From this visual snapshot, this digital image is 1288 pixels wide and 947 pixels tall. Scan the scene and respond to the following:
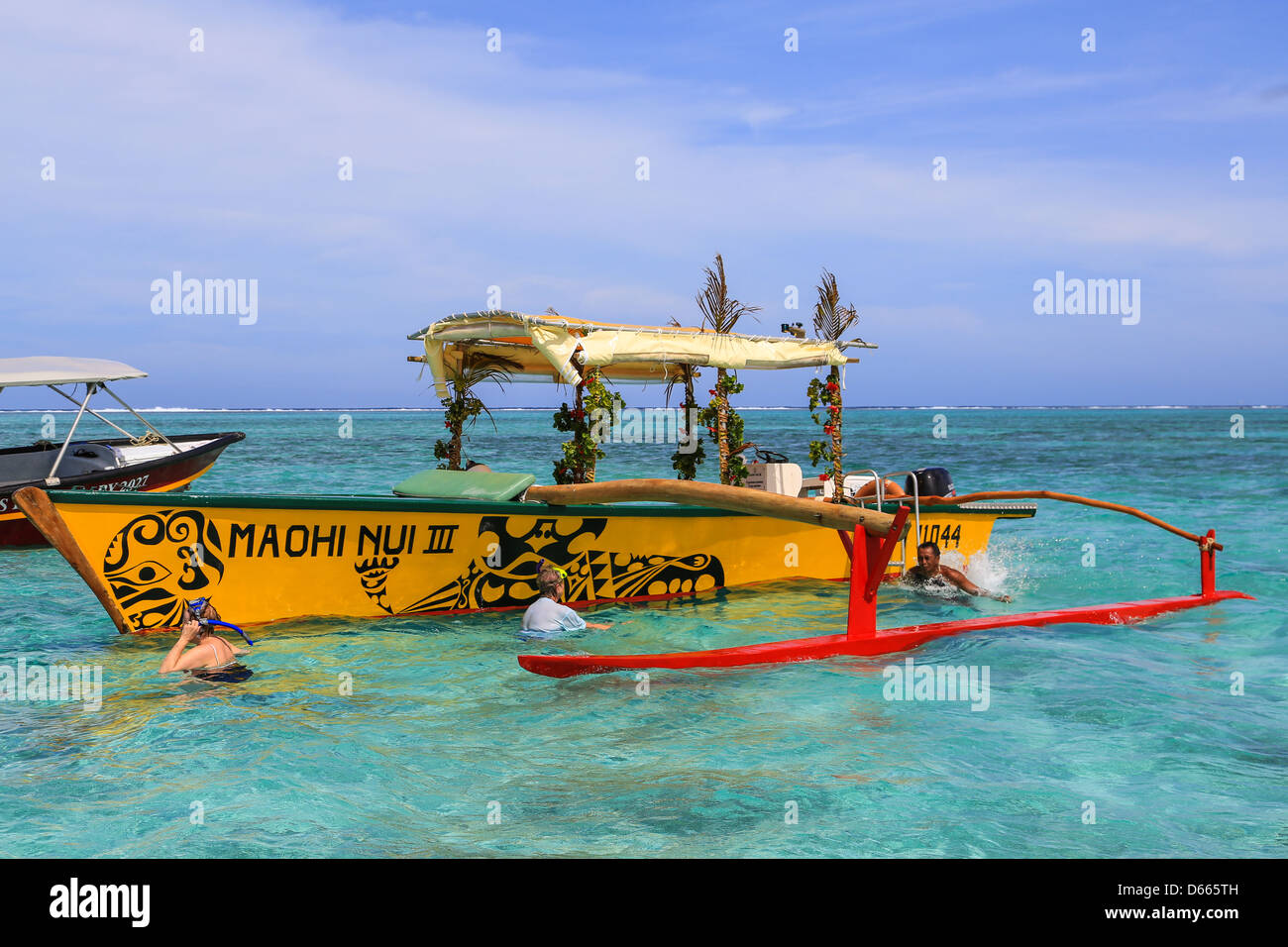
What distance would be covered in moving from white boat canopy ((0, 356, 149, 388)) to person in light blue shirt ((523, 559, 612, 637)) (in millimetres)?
10972

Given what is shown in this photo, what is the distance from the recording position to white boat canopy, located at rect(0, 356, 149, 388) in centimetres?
1609

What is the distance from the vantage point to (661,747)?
7.25 m

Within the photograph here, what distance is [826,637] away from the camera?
9711 mm

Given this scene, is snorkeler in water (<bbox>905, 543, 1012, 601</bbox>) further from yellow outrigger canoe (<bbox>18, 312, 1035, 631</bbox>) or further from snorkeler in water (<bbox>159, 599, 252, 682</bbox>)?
snorkeler in water (<bbox>159, 599, 252, 682</bbox>)

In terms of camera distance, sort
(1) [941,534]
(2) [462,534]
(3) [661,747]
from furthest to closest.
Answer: (1) [941,534], (2) [462,534], (3) [661,747]

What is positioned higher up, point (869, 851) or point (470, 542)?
point (470, 542)

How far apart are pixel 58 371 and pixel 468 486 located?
33.0 ft

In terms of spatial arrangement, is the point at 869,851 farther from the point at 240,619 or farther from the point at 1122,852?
the point at 240,619

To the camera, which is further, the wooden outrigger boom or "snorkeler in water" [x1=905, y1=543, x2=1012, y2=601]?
"snorkeler in water" [x1=905, y1=543, x2=1012, y2=601]

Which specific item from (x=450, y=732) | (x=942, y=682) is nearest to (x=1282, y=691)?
(x=942, y=682)

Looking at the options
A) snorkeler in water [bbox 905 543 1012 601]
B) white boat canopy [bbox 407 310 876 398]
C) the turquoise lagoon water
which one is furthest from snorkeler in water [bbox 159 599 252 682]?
snorkeler in water [bbox 905 543 1012 601]

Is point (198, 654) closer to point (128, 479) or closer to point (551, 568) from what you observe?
point (551, 568)

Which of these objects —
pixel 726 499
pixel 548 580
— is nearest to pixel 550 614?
pixel 548 580
